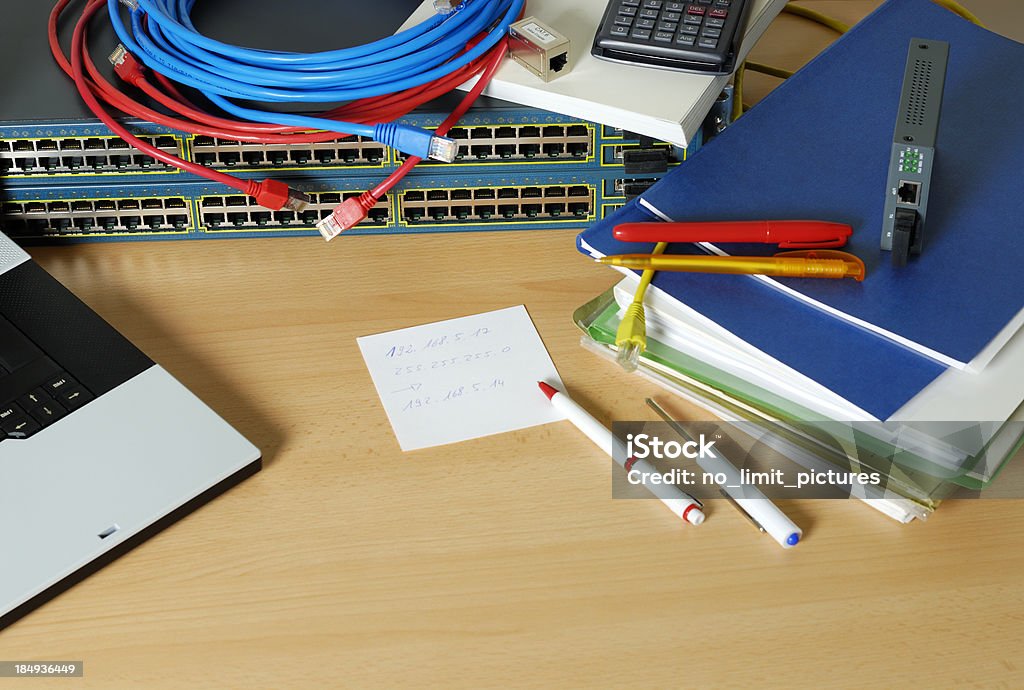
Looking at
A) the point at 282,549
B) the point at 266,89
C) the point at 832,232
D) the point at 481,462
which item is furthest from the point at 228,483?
the point at 832,232

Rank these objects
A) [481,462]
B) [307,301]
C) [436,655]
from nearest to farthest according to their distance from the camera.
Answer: [436,655] < [481,462] < [307,301]

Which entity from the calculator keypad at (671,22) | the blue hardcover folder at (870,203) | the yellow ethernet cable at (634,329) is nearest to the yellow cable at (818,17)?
the blue hardcover folder at (870,203)

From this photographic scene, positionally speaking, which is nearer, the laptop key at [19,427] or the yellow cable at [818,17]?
the laptop key at [19,427]

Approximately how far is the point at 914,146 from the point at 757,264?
120 millimetres

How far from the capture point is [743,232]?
27.3 inches

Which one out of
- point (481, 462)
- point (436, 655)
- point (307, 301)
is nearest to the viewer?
point (436, 655)

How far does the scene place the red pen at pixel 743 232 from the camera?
0.69 m

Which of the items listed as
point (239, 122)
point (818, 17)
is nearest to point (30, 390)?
point (239, 122)

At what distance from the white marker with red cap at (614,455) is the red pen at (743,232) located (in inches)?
4.6

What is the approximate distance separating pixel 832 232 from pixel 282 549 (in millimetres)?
414

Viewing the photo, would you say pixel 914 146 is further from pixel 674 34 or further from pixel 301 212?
pixel 301 212

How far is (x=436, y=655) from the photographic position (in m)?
0.57

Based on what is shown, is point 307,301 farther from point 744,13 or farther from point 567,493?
point 744,13

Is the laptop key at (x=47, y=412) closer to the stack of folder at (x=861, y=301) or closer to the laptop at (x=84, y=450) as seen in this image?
the laptop at (x=84, y=450)
